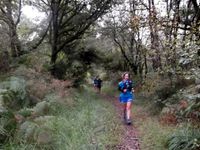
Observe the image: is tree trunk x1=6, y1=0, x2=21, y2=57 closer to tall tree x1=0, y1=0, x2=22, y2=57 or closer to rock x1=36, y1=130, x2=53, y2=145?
tall tree x1=0, y1=0, x2=22, y2=57

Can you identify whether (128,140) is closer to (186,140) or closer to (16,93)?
(186,140)

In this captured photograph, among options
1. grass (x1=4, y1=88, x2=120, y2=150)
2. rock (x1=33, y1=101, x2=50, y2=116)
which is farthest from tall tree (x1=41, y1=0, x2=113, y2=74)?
rock (x1=33, y1=101, x2=50, y2=116)

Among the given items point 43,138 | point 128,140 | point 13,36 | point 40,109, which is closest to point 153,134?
point 128,140

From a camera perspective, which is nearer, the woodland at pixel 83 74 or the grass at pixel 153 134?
the woodland at pixel 83 74

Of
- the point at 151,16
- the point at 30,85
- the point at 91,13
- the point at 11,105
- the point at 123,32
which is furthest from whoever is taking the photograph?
the point at 123,32

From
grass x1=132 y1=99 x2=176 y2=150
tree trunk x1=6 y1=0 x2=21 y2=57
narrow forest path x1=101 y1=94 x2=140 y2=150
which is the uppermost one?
tree trunk x1=6 y1=0 x2=21 y2=57

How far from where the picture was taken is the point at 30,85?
12641 millimetres

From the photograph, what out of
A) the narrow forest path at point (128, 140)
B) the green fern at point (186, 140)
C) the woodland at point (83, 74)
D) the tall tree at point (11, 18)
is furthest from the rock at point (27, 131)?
the tall tree at point (11, 18)

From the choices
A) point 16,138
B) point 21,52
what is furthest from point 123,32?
point 16,138

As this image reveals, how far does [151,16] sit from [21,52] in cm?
863

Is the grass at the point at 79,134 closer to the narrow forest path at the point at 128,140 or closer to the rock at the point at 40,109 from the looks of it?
the narrow forest path at the point at 128,140

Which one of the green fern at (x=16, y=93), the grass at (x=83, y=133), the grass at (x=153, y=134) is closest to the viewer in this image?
the grass at (x=83, y=133)

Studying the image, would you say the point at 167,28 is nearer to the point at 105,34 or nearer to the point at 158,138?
the point at 158,138

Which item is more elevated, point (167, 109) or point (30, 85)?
point (30, 85)
